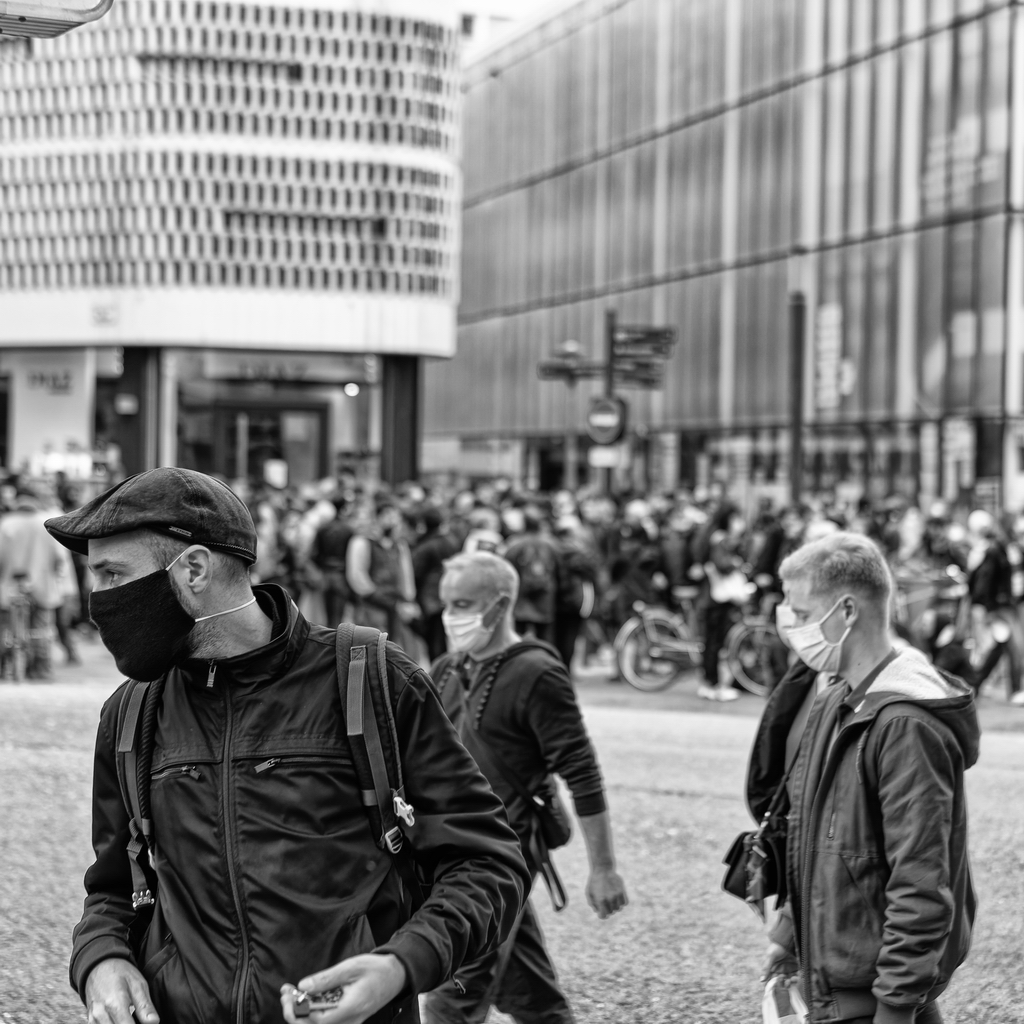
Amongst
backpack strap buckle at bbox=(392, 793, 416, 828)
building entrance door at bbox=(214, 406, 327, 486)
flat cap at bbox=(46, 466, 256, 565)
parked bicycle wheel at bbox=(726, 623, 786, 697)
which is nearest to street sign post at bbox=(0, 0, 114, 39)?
flat cap at bbox=(46, 466, 256, 565)

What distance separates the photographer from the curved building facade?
37.1 m

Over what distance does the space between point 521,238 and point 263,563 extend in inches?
1418

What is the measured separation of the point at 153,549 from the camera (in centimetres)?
289

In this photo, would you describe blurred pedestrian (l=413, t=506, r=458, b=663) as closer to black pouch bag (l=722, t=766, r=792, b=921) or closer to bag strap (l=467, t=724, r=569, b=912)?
bag strap (l=467, t=724, r=569, b=912)

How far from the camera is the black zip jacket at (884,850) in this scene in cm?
359

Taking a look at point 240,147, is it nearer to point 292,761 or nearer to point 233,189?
point 233,189

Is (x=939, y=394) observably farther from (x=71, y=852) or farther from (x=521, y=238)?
(x=71, y=852)

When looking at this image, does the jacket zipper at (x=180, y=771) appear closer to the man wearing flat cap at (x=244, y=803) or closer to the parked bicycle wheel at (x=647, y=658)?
the man wearing flat cap at (x=244, y=803)

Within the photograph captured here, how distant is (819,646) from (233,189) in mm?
34418

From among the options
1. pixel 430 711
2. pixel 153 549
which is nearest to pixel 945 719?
pixel 430 711

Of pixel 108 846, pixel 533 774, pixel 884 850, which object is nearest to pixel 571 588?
pixel 533 774

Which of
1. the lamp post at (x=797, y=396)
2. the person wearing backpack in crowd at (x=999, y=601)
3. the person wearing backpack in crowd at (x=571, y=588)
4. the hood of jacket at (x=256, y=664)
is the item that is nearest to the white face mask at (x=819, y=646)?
the hood of jacket at (x=256, y=664)

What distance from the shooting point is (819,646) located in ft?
13.4

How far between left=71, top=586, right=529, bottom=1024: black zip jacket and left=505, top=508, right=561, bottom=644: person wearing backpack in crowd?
12.5 metres
